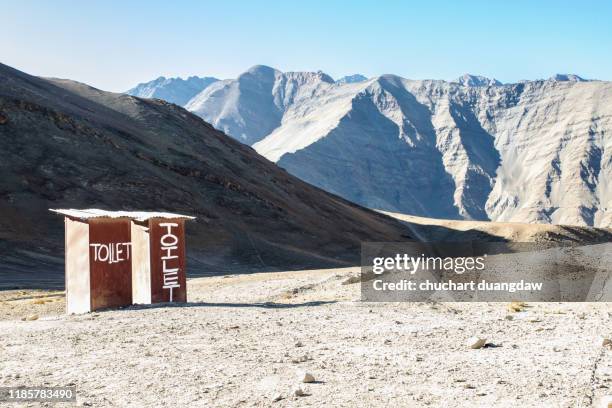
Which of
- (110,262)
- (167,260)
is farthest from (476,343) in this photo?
(110,262)

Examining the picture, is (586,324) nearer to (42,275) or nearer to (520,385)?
(520,385)

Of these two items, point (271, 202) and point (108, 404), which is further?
point (271, 202)

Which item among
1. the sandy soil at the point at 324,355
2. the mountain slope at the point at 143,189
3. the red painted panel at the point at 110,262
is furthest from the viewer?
the mountain slope at the point at 143,189

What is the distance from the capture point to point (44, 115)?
64.5 meters

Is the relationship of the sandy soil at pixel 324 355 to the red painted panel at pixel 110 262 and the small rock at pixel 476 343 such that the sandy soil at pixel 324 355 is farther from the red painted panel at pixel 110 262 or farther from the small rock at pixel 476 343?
the red painted panel at pixel 110 262

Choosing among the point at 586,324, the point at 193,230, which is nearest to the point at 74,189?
the point at 193,230

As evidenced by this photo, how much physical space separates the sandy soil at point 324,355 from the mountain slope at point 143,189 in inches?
964

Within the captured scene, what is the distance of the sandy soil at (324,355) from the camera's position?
9797 millimetres

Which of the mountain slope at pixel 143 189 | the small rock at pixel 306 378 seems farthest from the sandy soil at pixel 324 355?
the mountain slope at pixel 143 189

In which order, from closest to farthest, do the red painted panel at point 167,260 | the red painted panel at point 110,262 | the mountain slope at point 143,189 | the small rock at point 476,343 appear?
the small rock at point 476,343, the red painted panel at point 110,262, the red painted panel at point 167,260, the mountain slope at point 143,189

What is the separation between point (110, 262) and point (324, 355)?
9307 mm

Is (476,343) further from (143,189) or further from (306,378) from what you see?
(143,189)

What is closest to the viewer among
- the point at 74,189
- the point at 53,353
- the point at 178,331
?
the point at 53,353

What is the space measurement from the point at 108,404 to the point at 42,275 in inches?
1267
